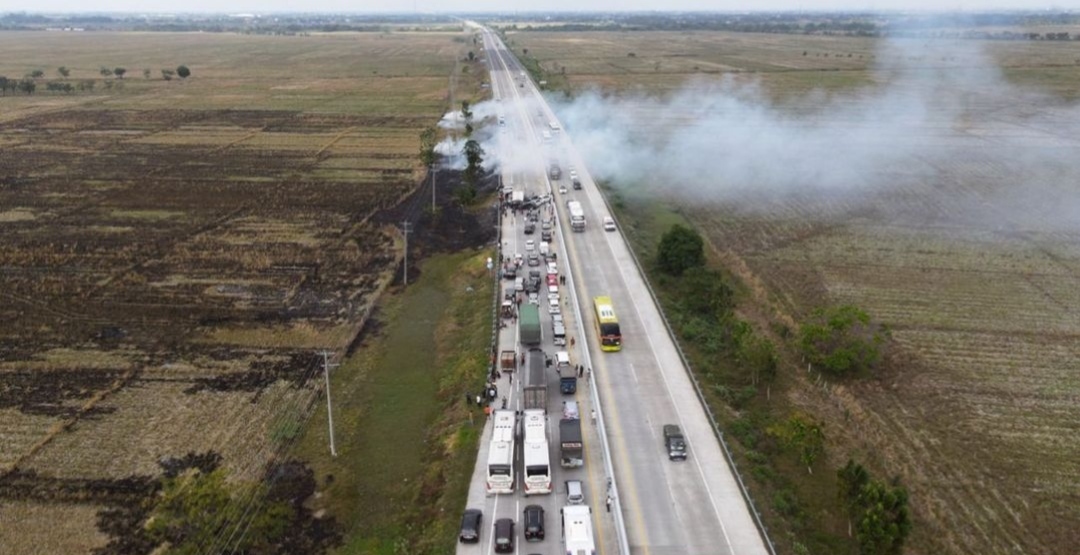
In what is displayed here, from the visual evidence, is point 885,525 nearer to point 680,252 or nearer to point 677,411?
point 677,411

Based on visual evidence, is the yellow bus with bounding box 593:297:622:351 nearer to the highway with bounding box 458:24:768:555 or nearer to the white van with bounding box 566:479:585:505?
the highway with bounding box 458:24:768:555

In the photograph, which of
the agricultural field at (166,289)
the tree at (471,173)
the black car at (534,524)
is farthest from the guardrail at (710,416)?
the tree at (471,173)

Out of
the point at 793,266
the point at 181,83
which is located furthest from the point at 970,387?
the point at 181,83

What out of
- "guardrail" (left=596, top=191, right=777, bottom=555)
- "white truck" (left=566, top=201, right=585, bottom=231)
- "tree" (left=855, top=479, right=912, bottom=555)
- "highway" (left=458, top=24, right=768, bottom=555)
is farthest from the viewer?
"white truck" (left=566, top=201, right=585, bottom=231)

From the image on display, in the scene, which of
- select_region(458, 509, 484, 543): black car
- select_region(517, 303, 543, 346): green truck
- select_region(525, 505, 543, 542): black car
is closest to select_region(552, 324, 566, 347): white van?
select_region(517, 303, 543, 346): green truck

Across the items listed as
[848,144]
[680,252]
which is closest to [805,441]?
[680,252]
